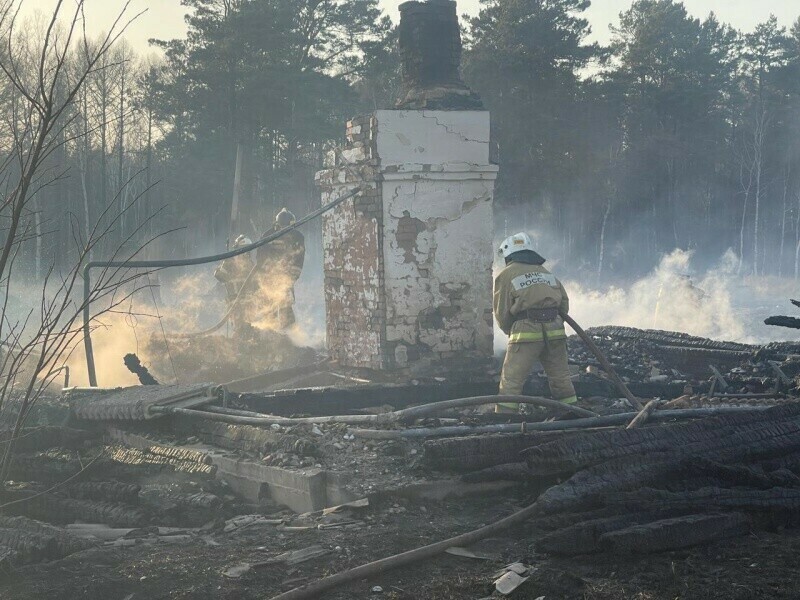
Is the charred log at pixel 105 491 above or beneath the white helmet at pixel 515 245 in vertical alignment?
beneath

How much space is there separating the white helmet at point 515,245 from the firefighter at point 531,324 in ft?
0.29

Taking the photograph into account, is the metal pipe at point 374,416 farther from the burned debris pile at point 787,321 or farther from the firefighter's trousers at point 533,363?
the burned debris pile at point 787,321

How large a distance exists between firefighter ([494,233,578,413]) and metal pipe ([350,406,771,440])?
122 centimetres

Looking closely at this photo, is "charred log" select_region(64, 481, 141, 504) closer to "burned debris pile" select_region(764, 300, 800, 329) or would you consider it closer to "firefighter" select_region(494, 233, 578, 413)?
"firefighter" select_region(494, 233, 578, 413)

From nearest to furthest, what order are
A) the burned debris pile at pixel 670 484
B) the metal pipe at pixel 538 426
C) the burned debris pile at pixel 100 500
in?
the burned debris pile at pixel 670 484 < the burned debris pile at pixel 100 500 < the metal pipe at pixel 538 426

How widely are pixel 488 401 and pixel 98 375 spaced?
822 cm

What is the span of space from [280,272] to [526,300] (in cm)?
668

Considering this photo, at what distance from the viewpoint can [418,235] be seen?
970cm

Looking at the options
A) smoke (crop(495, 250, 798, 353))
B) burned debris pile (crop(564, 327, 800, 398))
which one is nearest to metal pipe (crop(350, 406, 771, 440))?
burned debris pile (crop(564, 327, 800, 398))

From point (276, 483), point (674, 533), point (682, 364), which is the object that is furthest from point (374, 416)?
point (682, 364)

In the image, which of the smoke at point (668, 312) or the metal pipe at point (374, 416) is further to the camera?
the smoke at point (668, 312)

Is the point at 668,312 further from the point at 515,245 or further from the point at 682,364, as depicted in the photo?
the point at 515,245

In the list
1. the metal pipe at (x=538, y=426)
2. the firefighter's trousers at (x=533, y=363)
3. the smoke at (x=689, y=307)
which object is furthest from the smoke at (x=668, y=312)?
the metal pipe at (x=538, y=426)

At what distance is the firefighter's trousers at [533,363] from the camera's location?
7.74 metres
